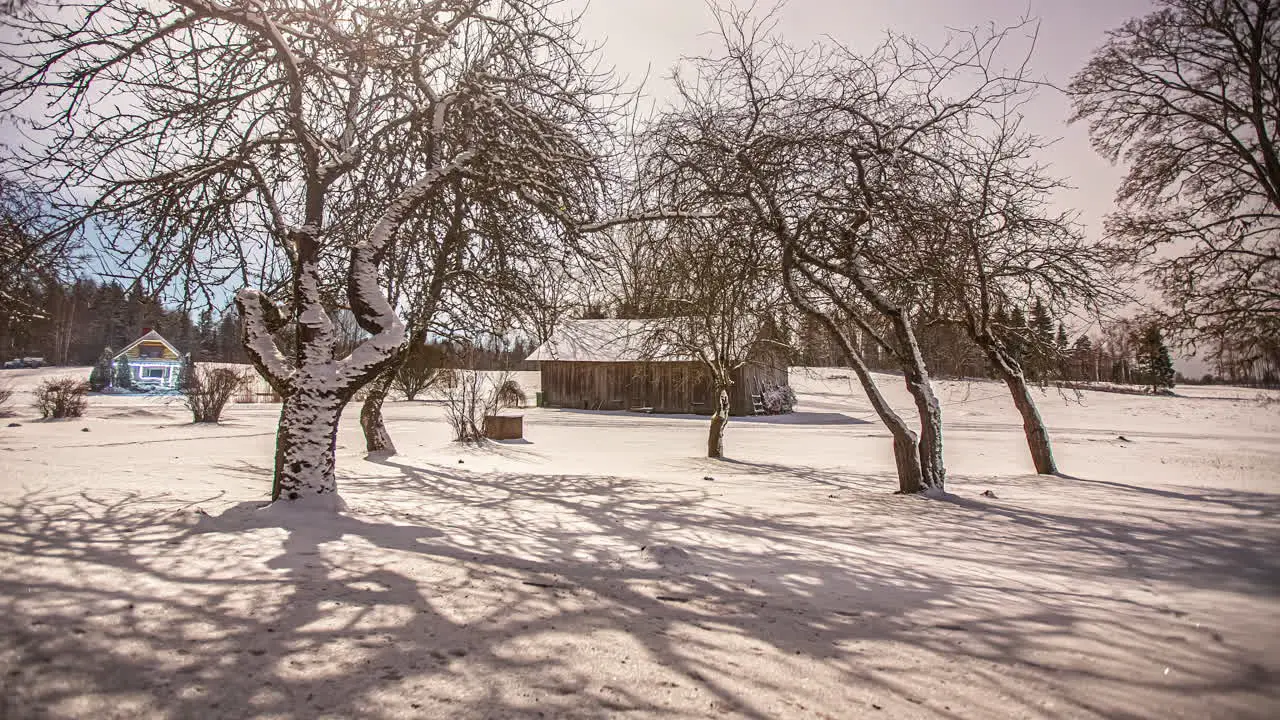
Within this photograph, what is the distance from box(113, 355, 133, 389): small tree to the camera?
1325 inches

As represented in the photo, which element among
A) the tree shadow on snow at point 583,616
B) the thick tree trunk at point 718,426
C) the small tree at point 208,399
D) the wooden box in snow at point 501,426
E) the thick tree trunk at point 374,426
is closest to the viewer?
the tree shadow on snow at point 583,616

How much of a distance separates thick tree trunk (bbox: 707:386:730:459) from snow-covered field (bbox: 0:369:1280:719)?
5350 millimetres

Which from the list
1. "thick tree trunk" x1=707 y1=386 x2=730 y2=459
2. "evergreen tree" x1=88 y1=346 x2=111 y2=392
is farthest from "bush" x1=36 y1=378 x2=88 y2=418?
"evergreen tree" x1=88 y1=346 x2=111 y2=392

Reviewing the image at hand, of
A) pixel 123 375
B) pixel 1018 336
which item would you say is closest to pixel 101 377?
pixel 123 375

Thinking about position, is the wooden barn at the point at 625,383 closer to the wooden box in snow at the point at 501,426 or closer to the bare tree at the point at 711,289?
the wooden box in snow at the point at 501,426

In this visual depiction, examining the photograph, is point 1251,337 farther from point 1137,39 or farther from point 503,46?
point 503,46

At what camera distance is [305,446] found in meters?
A: 5.35

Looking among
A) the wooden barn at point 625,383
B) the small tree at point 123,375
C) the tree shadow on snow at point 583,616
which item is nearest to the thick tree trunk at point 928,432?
the tree shadow on snow at point 583,616

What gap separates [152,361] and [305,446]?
136 ft

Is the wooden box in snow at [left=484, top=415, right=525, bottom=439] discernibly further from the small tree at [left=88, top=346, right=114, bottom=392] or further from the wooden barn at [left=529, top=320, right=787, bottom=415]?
the small tree at [left=88, top=346, right=114, bottom=392]

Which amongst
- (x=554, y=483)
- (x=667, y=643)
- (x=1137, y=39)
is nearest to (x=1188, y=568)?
(x=667, y=643)

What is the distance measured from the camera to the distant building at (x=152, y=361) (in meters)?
34.9

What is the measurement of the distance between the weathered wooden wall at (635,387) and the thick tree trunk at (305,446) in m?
22.9

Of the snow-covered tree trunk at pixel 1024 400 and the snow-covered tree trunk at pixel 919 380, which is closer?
the snow-covered tree trunk at pixel 919 380
